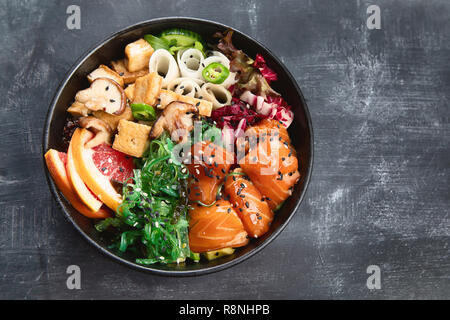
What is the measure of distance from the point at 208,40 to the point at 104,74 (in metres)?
0.76

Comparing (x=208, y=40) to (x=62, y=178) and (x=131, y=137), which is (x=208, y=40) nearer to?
(x=131, y=137)

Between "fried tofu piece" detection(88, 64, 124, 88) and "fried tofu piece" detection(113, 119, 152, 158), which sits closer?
"fried tofu piece" detection(113, 119, 152, 158)

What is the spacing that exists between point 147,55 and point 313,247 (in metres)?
1.82

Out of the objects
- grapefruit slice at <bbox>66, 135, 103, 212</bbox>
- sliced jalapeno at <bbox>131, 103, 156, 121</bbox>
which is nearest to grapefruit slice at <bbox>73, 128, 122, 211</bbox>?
grapefruit slice at <bbox>66, 135, 103, 212</bbox>

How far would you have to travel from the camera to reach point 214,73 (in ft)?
9.21

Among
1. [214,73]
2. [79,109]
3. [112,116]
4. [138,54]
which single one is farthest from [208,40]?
[79,109]

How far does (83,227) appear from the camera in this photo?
262 cm

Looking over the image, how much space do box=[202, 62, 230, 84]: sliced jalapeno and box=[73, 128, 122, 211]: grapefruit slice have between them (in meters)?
0.85

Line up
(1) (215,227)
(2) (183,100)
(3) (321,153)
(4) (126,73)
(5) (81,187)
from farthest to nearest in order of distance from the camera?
1. (3) (321,153)
2. (4) (126,73)
3. (2) (183,100)
4. (1) (215,227)
5. (5) (81,187)

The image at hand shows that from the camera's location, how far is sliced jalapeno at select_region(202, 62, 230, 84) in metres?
2.80

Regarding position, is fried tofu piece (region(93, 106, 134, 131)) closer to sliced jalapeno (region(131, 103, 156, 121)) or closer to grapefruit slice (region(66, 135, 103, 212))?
sliced jalapeno (region(131, 103, 156, 121))

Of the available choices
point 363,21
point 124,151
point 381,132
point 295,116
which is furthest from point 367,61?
point 124,151

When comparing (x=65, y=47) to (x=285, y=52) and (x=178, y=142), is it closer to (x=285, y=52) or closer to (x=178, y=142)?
(x=178, y=142)

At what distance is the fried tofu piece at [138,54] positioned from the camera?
9.18 ft
